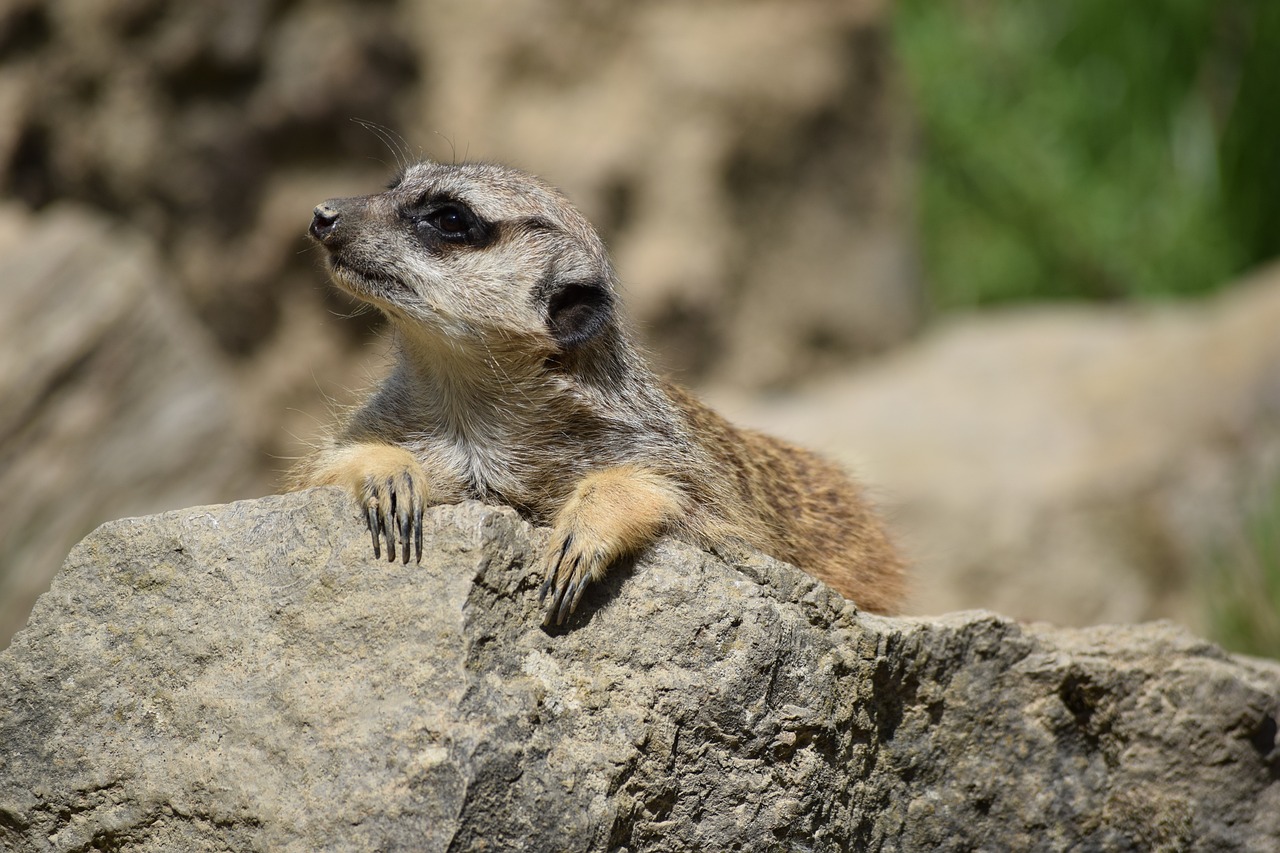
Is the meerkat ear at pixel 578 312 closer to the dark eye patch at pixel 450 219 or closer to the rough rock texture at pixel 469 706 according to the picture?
the dark eye patch at pixel 450 219

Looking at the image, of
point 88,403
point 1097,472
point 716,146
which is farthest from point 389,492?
point 716,146

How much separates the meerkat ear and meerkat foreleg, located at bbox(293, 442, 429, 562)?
648 mm

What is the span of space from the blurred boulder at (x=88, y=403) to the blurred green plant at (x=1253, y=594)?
5.25 m

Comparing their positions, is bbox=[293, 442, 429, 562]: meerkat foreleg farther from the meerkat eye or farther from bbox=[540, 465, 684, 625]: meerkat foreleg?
the meerkat eye

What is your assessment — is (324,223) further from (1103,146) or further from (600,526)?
(1103,146)

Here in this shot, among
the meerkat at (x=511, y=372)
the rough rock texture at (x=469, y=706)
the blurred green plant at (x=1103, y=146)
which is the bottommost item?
the rough rock texture at (x=469, y=706)

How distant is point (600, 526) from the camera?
3.27 m

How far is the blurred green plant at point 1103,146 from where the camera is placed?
11703 mm

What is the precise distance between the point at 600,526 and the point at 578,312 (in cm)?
Answer: 97

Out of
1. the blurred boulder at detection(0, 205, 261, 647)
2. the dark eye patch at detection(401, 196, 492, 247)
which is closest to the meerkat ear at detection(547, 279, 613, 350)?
the dark eye patch at detection(401, 196, 492, 247)

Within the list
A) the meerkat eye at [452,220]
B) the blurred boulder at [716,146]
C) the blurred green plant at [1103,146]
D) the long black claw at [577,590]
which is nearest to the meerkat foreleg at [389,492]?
the long black claw at [577,590]

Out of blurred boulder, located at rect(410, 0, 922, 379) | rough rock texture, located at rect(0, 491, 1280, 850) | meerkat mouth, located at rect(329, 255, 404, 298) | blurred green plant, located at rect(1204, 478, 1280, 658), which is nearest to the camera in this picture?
rough rock texture, located at rect(0, 491, 1280, 850)

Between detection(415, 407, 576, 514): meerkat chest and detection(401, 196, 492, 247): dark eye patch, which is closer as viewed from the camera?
detection(415, 407, 576, 514): meerkat chest

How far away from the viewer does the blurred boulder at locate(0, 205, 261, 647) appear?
654 centimetres
